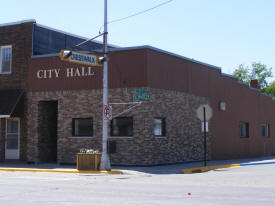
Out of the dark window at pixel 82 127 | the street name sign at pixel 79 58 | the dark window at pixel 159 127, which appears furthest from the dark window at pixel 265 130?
the street name sign at pixel 79 58

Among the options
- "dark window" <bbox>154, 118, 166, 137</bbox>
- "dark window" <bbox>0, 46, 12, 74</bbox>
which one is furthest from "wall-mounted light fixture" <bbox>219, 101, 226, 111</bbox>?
"dark window" <bbox>0, 46, 12, 74</bbox>

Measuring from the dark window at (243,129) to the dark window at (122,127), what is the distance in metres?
13.9

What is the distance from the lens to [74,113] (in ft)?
80.2

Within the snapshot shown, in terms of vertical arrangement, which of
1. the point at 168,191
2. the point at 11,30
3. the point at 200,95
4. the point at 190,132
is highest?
the point at 11,30

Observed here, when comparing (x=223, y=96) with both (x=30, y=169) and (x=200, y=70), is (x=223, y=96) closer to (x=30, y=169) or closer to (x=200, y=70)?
(x=200, y=70)

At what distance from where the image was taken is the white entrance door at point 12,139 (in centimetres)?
2616

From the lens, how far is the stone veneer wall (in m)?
22.7

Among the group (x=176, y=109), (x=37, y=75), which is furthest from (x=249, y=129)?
(x=37, y=75)

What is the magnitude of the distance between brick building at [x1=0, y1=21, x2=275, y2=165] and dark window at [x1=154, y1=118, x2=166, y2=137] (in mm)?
54

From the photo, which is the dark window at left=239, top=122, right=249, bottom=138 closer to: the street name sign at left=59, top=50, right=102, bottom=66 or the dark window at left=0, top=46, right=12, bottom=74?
the street name sign at left=59, top=50, right=102, bottom=66

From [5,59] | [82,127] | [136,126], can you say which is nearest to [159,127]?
[136,126]

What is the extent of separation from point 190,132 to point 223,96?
5.92 m

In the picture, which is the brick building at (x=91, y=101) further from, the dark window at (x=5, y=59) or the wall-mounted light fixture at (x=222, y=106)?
the wall-mounted light fixture at (x=222, y=106)

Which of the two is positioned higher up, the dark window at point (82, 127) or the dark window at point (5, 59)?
the dark window at point (5, 59)
